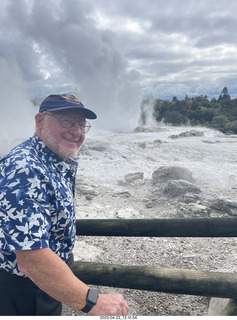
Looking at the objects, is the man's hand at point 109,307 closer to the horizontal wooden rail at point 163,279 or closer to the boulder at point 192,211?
the horizontal wooden rail at point 163,279

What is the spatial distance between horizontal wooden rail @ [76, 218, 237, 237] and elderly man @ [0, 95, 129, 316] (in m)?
0.84

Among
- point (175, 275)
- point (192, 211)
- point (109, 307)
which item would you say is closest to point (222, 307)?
point (175, 275)

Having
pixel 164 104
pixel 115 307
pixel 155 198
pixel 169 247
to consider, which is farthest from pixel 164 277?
pixel 164 104

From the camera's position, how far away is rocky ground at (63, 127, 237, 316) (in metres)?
2.69

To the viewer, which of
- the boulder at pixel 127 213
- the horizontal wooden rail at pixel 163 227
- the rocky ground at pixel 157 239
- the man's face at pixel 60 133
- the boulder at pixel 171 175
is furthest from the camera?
the boulder at pixel 171 175

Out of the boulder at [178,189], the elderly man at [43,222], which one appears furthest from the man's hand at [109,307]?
the boulder at [178,189]

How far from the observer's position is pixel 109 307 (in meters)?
1.37

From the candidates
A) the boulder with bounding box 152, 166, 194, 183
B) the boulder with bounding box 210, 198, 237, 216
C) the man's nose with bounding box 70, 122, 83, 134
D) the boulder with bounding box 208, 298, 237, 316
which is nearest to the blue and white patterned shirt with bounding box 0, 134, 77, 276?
the man's nose with bounding box 70, 122, 83, 134

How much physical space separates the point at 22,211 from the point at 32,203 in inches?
2.1

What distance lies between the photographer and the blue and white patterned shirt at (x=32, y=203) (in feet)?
4.08

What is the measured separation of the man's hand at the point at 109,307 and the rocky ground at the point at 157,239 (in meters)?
1.25

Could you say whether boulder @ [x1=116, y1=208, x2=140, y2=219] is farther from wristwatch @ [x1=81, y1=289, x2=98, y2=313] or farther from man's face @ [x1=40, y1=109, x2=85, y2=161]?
wristwatch @ [x1=81, y1=289, x2=98, y2=313]

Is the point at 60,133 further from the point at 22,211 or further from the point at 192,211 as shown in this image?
the point at 192,211

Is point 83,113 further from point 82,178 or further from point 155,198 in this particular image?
point 82,178
